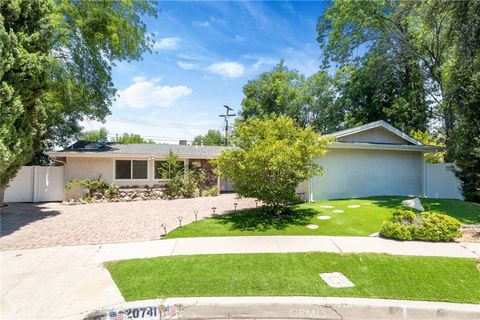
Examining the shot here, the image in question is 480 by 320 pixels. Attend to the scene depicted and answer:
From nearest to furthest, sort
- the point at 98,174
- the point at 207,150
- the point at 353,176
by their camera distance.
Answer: the point at 353,176 → the point at 98,174 → the point at 207,150

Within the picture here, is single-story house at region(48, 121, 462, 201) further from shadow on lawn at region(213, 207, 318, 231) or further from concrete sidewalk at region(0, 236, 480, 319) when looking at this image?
concrete sidewalk at region(0, 236, 480, 319)

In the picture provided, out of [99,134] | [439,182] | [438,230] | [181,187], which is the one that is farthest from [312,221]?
[99,134]

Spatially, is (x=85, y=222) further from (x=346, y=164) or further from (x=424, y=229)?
(x=346, y=164)

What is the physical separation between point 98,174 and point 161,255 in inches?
469

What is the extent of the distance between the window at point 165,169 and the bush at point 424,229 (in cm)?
1233

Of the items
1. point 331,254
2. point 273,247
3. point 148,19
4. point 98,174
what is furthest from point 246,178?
point 148,19

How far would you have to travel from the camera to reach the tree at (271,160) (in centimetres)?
880

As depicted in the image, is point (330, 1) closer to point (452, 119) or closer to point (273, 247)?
point (452, 119)

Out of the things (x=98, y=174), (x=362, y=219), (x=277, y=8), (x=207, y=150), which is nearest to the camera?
(x=362, y=219)

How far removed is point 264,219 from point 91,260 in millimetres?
5508

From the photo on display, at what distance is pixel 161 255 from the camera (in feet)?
20.2

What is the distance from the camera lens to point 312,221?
9.05 metres

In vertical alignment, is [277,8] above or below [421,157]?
above

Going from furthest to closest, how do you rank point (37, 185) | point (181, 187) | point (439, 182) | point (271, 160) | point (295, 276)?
point (181, 187)
point (37, 185)
point (439, 182)
point (271, 160)
point (295, 276)
